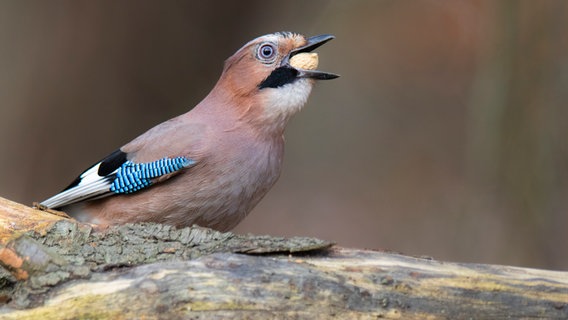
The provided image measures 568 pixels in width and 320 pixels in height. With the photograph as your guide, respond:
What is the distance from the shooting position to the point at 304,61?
4227 mm

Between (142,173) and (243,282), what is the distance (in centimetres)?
131

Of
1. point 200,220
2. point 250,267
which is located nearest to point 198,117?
point 200,220

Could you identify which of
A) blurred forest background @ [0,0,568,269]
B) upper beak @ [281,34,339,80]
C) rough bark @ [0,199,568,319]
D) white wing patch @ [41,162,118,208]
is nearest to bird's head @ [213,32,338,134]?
upper beak @ [281,34,339,80]

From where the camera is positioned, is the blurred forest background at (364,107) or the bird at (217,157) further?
the blurred forest background at (364,107)

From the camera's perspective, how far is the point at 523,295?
3180mm

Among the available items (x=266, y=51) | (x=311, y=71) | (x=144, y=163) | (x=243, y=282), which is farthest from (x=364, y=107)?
(x=243, y=282)

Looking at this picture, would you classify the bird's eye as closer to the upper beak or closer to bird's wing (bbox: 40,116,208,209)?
the upper beak

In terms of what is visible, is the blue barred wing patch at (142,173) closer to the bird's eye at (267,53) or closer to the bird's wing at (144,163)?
the bird's wing at (144,163)

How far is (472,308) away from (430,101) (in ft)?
19.0

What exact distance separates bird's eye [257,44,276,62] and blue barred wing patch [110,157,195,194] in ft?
2.24

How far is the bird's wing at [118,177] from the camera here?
4.08 meters

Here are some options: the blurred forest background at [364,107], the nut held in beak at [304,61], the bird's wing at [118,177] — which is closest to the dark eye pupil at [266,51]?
the nut held in beak at [304,61]

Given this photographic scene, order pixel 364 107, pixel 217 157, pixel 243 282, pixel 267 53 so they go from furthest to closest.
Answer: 1. pixel 364 107
2. pixel 267 53
3. pixel 217 157
4. pixel 243 282

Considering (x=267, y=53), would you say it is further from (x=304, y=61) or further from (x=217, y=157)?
(x=217, y=157)
